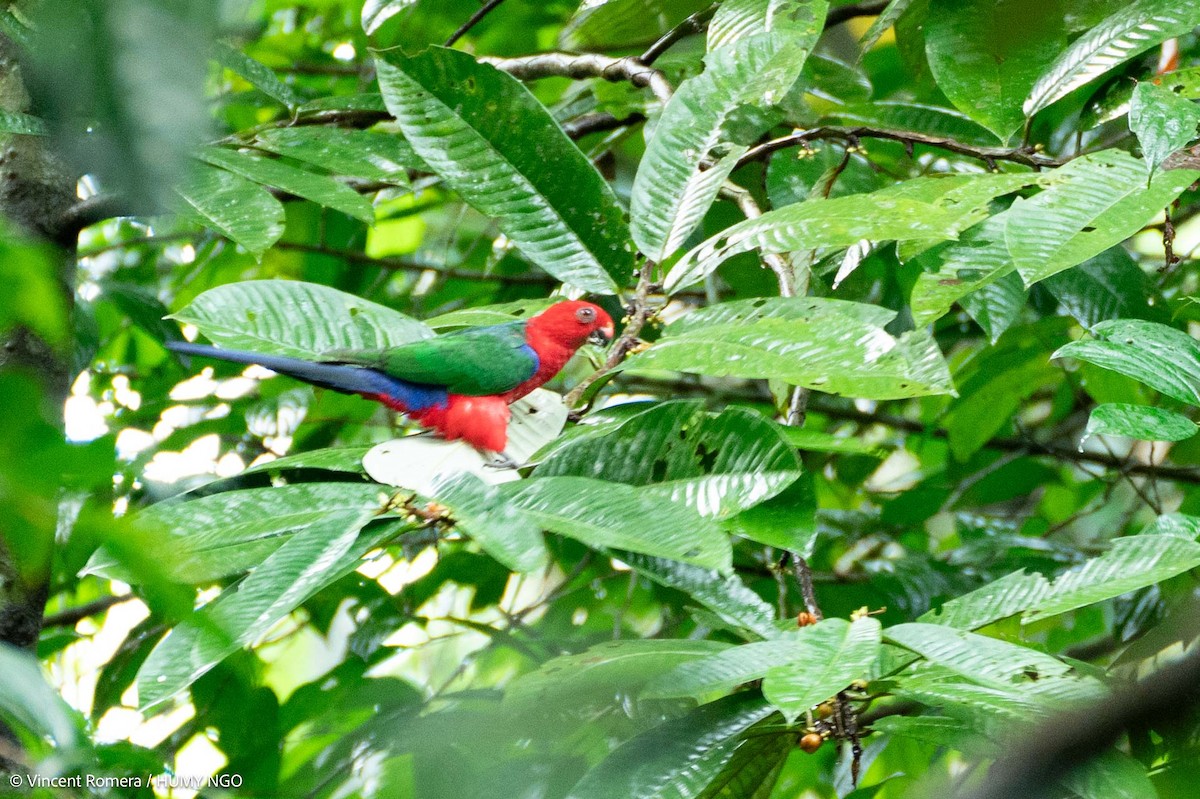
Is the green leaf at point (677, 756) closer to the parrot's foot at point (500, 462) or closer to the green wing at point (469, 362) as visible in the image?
the parrot's foot at point (500, 462)

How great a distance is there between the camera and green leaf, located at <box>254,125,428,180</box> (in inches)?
95.0

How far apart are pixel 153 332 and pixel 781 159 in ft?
5.83

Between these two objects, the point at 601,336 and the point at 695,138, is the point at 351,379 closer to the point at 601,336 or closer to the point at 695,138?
the point at 601,336

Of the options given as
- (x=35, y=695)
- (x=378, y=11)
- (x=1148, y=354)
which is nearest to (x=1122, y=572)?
(x=1148, y=354)

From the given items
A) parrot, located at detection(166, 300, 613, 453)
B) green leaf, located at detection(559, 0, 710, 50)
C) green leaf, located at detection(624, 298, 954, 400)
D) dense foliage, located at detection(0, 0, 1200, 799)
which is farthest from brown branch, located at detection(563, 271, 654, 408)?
green leaf, located at detection(559, 0, 710, 50)

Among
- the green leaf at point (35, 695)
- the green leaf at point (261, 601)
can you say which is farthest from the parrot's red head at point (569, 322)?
the green leaf at point (35, 695)

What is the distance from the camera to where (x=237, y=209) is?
2115 mm

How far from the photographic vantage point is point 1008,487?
3.90 m

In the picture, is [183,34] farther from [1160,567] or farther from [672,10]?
[672,10]

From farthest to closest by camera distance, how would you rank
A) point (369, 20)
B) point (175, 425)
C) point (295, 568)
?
point (175, 425) → point (369, 20) → point (295, 568)

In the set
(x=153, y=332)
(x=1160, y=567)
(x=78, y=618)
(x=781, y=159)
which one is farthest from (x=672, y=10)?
(x=78, y=618)

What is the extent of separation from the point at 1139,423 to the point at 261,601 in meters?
1.35

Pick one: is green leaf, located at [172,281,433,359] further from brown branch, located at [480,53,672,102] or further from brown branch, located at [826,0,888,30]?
brown branch, located at [826,0,888,30]

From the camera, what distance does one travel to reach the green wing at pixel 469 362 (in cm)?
249
